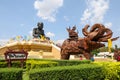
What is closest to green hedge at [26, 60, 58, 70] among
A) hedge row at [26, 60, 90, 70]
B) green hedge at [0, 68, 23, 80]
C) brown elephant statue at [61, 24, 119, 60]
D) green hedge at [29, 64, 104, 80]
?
hedge row at [26, 60, 90, 70]

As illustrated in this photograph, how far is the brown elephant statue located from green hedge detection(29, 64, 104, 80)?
9716 millimetres

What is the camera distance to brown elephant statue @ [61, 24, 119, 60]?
1839 cm

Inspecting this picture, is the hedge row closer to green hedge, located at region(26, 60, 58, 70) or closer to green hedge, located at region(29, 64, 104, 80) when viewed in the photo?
green hedge, located at region(26, 60, 58, 70)

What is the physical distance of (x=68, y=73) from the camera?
799 cm

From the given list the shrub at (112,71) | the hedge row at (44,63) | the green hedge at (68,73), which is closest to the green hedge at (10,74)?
the green hedge at (68,73)

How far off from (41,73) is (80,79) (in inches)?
58.9

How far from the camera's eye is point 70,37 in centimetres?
2012

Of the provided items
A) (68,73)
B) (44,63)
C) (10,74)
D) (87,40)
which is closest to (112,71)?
(68,73)

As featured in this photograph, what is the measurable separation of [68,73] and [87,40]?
1093 cm

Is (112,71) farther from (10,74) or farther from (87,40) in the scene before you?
(87,40)

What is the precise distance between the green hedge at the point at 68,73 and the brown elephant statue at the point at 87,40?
972 centimetres

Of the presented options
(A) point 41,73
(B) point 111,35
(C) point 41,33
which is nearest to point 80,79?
(A) point 41,73

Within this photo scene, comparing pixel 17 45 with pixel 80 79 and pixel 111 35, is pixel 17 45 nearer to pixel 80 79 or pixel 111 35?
pixel 111 35

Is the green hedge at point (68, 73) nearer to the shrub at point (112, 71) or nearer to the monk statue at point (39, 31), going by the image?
the shrub at point (112, 71)
